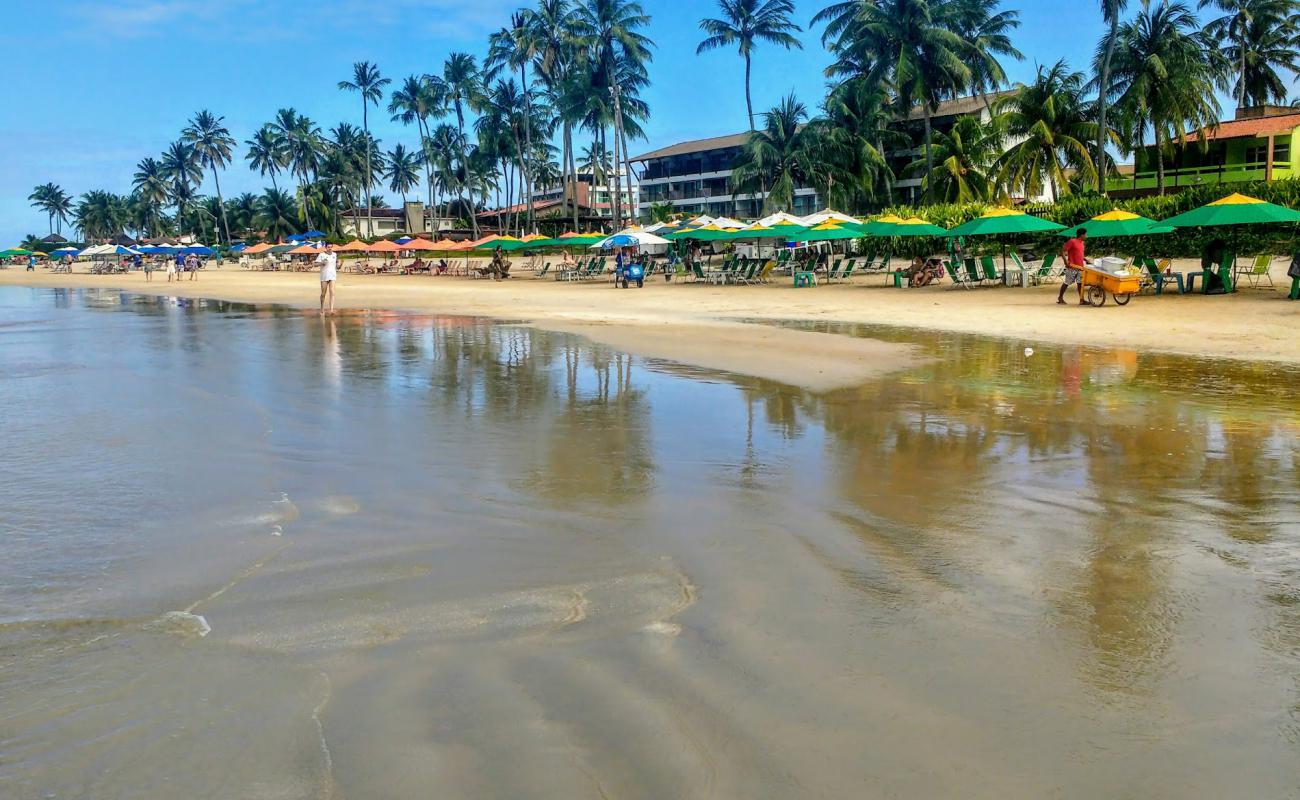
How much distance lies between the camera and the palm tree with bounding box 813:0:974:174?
41.0 metres

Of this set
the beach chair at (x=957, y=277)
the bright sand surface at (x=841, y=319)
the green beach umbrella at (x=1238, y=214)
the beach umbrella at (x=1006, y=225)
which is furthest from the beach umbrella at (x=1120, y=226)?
the beach chair at (x=957, y=277)

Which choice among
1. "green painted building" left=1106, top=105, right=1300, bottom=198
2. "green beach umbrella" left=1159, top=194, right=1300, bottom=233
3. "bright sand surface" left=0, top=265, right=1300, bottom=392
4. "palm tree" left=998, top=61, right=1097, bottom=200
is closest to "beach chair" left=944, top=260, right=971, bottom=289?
"bright sand surface" left=0, top=265, right=1300, bottom=392

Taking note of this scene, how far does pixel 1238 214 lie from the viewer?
18.8 m

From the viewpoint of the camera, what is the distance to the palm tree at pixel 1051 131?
39406mm

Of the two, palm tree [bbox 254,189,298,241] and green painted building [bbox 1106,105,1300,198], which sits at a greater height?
palm tree [bbox 254,189,298,241]

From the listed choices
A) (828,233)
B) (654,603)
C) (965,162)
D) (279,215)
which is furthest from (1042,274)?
(279,215)

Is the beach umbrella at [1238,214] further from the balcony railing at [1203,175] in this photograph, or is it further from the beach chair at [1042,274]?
the balcony railing at [1203,175]

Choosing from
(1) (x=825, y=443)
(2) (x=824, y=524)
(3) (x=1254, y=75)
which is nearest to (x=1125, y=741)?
(2) (x=824, y=524)

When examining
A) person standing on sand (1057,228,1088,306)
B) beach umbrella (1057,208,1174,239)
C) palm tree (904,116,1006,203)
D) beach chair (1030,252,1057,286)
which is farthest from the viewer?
palm tree (904,116,1006,203)

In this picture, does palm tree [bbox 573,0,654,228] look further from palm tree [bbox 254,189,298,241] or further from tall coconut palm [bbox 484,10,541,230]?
palm tree [bbox 254,189,298,241]

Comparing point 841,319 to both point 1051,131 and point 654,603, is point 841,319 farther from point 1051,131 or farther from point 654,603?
point 1051,131

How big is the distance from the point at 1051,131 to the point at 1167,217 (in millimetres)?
12695

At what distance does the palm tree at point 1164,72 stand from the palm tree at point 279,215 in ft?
244

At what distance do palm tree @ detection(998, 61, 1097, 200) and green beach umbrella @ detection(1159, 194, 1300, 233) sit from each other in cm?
2074
